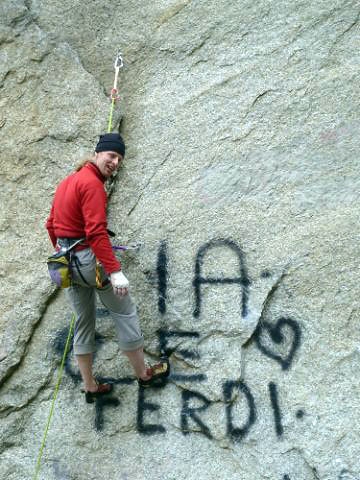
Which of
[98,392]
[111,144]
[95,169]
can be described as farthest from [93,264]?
[98,392]

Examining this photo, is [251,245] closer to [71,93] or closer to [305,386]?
[305,386]

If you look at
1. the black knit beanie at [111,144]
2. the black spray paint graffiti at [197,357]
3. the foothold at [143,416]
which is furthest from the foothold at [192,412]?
the black knit beanie at [111,144]

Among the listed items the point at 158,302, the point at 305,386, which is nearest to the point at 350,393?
the point at 305,386

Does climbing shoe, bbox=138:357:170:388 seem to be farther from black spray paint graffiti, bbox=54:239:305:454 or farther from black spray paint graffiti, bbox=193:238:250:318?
black spray paint graffiti, bbox=193:238:250:318

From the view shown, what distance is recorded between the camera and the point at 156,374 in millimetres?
4324

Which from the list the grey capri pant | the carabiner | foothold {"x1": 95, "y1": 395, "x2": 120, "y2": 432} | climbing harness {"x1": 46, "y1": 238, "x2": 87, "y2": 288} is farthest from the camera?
the carabiner

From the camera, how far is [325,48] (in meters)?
4.62

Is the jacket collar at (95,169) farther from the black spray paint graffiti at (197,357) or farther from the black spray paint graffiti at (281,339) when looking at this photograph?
the black spray paint graffiti at (281,339)

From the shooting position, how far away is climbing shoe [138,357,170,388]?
433 centimetres

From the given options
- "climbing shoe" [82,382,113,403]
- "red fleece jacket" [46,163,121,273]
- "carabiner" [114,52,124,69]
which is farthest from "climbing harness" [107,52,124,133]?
"climbing shoe" [82,382,113,403]

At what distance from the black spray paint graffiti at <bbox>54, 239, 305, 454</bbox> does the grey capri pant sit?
34cm

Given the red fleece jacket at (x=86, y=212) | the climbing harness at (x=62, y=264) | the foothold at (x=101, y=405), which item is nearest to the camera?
the red fleece jacket at (x=86, y=212)

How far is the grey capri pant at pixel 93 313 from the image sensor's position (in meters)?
4.04

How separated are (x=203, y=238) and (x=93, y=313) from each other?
3.38 ft
